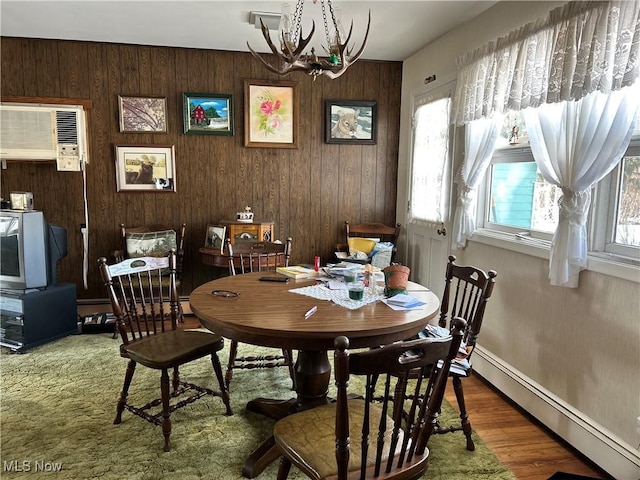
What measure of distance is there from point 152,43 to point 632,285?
405 centimetres

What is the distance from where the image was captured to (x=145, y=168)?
4.24 meters

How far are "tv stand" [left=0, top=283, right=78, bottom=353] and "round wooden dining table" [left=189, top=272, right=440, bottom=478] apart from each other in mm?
1893

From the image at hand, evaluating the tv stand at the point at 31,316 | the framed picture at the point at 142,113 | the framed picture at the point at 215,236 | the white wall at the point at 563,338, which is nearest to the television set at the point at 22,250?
the tv stand at the point at 31,316

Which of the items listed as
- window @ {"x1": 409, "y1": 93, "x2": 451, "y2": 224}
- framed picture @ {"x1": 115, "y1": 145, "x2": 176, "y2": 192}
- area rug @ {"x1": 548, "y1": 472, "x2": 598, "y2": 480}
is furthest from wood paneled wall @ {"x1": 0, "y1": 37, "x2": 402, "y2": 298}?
area rug @ {"x1": 548, "y1": 472, "x2": 598, "y2": 480}

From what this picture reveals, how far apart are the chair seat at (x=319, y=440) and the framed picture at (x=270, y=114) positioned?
3158 mm

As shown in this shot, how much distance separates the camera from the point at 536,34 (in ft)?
8.16

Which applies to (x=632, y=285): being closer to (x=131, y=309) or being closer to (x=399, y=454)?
(x=399, y=454)

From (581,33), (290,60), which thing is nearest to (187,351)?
(290,60)

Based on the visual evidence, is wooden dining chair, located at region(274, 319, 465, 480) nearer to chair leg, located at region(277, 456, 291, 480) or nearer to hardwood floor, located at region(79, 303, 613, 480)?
chair leg, located at region(277, 456, 291, 480)

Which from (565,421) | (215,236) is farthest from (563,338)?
(215,236)

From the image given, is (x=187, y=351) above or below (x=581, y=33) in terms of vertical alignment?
below

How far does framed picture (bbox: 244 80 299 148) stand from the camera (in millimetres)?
4332

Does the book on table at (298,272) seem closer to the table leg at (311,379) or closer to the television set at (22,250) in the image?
the table leg at (311,379)

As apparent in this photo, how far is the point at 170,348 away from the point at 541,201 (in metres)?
2.29
